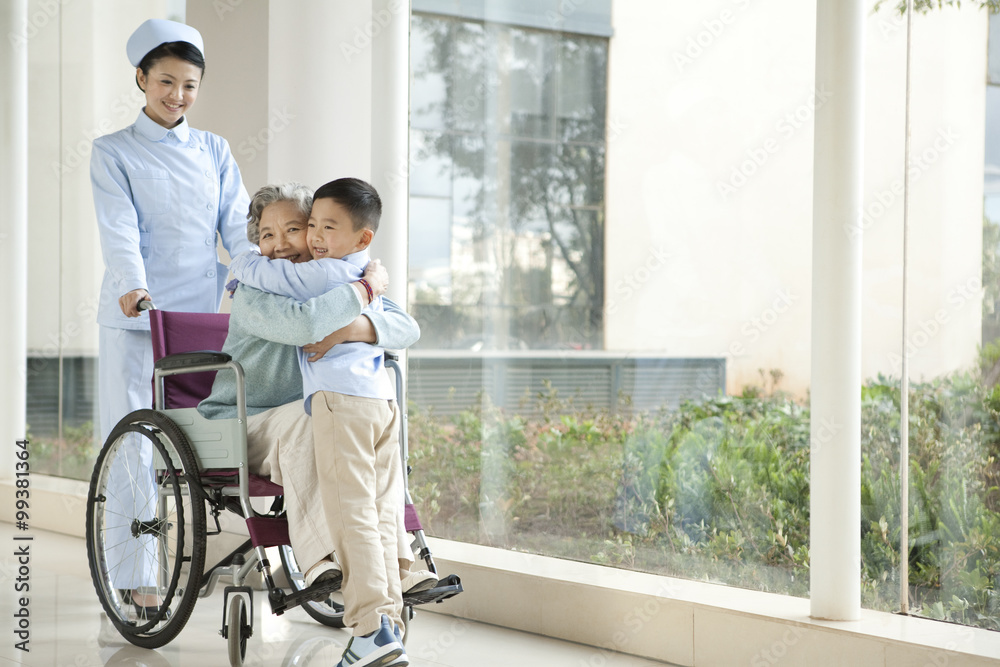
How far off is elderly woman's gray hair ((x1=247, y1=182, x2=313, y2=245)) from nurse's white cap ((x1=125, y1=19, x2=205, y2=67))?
60cm

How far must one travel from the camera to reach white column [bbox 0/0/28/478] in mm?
4320

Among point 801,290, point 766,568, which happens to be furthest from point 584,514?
point 801,290

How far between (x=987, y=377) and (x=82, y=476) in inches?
144

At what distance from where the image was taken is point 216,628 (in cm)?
242

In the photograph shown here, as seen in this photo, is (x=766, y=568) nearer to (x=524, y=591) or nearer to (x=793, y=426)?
(x=793, y=426)

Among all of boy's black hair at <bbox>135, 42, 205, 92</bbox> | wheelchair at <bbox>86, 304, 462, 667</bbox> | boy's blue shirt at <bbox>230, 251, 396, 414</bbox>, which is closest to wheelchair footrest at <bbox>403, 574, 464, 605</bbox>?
wheelchair at <bbox>86, 304, 462, 667</bbox>

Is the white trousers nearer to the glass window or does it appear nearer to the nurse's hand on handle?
the nurse's hand on handle

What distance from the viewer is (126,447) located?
2.47m

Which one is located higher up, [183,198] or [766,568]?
[183,198]

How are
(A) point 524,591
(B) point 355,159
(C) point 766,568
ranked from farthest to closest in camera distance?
(B) point 355,159
(A) point 524,591
(C) point 766,568

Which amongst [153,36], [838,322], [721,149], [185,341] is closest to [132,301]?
[185,341]

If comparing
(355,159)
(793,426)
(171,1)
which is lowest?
(793,426)

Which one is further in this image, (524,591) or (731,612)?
(524,591)

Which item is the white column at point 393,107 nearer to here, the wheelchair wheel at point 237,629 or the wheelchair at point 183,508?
the wheelchair at point 183,508
